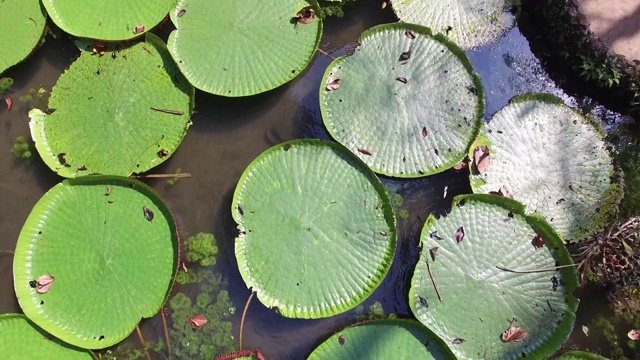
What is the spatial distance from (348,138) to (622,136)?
1.94 m

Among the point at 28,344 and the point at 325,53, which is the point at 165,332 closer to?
the point at 28,344

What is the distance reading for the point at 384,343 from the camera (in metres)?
3.08

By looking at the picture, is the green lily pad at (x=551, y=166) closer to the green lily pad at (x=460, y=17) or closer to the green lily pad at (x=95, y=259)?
the green lily pad at (x=460, y=17)

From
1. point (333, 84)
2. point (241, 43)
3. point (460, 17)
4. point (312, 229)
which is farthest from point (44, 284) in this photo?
point (460, 17)

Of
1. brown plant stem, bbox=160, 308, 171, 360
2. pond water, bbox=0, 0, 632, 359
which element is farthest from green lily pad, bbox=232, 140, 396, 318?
brown plant stem, bbox=160, 308, 171, 360

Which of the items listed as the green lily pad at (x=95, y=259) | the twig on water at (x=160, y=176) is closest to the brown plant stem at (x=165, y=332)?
the green lily pad at (x=95, y=259)

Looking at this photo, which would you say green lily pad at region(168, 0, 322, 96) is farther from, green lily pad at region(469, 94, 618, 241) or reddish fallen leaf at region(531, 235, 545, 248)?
reddish fallen leaf at region(531, 235, 545, 248)

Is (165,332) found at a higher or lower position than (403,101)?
lower

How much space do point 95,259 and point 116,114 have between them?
0.94m

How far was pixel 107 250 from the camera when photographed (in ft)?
10.6

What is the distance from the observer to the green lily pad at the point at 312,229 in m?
3.20

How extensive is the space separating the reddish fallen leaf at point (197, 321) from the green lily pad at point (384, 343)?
730mm

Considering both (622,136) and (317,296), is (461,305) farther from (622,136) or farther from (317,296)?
(622,136)

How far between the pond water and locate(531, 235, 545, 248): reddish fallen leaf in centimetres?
53
